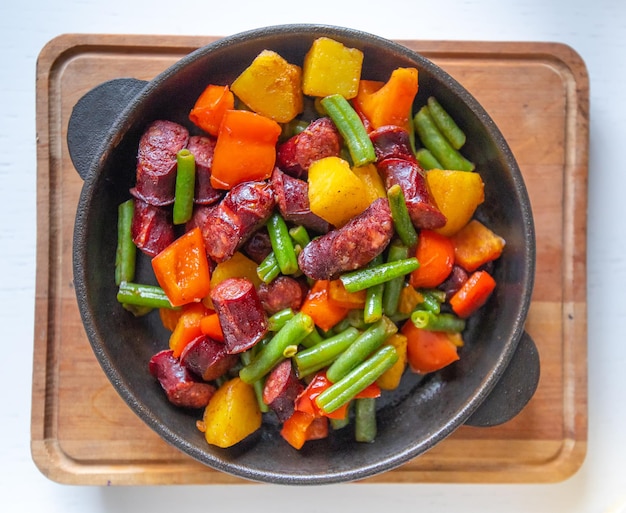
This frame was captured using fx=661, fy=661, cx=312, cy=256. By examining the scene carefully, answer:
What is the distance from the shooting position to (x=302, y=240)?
2.34 metres

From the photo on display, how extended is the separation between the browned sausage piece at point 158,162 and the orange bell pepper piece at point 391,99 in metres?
0.66

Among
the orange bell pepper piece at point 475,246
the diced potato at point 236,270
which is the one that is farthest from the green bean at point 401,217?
the diced potato at point 236,270

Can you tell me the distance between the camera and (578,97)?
2629mm

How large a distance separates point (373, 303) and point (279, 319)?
1.11 ft

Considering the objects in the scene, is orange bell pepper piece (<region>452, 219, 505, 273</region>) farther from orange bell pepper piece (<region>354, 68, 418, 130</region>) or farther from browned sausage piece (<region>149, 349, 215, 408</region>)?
browned sausage piece (<region>149, 349, 215, 408</region>)

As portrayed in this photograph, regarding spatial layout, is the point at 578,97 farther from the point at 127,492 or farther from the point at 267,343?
the point at 127,492

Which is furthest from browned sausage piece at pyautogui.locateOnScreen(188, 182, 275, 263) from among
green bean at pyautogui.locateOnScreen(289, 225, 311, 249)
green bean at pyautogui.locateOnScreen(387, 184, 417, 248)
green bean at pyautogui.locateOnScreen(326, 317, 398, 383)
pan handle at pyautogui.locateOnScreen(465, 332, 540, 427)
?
pan handle at pyautogui.locateOnScreen(465, 332, 540, 427)

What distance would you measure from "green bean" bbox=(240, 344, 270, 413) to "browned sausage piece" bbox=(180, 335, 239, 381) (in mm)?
52

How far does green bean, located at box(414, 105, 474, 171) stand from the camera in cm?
243

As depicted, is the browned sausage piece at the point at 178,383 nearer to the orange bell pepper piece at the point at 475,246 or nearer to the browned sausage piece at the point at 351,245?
the browned sausage piece at the point at 351,245

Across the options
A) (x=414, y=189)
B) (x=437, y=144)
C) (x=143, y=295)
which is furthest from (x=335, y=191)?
(x=143, y=295)

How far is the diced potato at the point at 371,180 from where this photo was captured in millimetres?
2299

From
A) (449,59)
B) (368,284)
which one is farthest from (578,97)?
(368,284)

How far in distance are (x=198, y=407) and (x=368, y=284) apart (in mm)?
809
